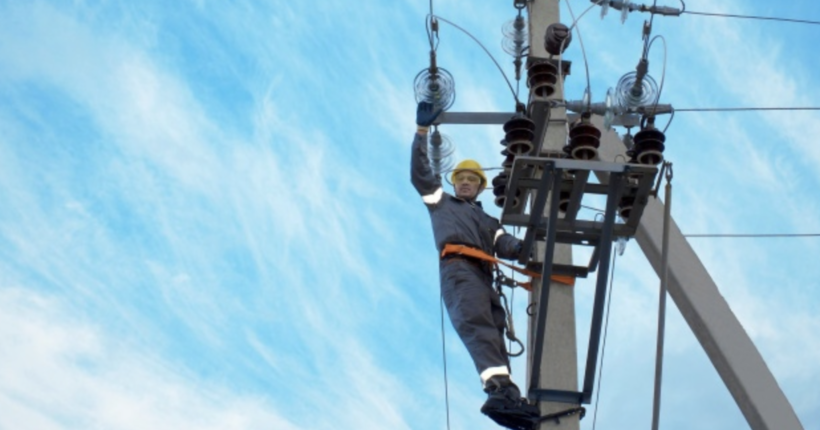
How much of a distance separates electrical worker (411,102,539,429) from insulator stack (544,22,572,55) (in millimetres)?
741

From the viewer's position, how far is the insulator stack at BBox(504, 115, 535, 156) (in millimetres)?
7211

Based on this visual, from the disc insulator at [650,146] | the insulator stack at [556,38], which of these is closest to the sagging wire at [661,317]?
the disc insulator at [650,146]

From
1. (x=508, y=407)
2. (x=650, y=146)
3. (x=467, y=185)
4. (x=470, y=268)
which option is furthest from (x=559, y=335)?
(x=467, y=185)

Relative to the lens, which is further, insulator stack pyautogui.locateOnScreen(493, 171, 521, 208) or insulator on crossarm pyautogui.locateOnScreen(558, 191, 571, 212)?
insulator stack pyautogui.locateOnScreen(493, 171, 521, 208)

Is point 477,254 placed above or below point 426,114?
below

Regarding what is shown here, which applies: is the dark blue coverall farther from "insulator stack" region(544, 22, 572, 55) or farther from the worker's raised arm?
"insulator stack" region(544, 22, 572, 55)

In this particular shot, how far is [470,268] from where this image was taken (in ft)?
25.7

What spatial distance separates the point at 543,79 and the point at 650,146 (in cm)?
82

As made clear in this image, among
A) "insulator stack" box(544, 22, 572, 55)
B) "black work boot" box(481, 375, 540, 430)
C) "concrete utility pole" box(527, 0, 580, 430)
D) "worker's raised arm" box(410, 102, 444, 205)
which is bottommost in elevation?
"black work boot" box(481, 375, 540, 430)

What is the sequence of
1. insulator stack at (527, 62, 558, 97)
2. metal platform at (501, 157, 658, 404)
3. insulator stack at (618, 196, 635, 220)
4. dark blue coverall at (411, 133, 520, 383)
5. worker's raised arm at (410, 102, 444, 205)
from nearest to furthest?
1. metal platform at (501, 157, 658, 404)
2. insulator stack at (618, 196, 635, 220)
3. dark blue coverall at (411, 133, 520, 383)
4. insulator stack at (527, 62, 558, 97)
5. worker's raised arm at (410, 102, 444, 205)

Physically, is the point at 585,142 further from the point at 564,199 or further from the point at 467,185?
the point at 467,185

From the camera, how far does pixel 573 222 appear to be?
7.27 metres

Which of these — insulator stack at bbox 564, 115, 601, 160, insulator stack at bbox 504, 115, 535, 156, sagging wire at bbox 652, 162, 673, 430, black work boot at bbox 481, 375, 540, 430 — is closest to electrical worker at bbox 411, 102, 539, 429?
black work boot at bbox 481, 375, 540, 430

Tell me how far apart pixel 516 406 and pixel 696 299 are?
1.42m
